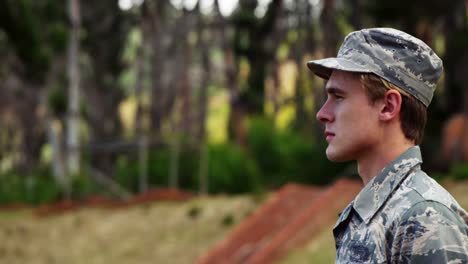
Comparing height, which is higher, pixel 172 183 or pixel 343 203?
pixel 343 203

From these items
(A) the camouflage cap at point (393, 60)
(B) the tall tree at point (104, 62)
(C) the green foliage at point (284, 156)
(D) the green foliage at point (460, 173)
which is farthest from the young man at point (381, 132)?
(B) the tall tree at point (104, 62)

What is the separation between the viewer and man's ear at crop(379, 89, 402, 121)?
7.27 ft

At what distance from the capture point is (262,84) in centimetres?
2481

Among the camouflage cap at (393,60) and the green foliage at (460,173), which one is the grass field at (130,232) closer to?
the green foliage at (460,173)

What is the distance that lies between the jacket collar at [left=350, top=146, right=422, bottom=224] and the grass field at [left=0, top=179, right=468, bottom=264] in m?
9.40

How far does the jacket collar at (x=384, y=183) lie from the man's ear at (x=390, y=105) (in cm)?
11

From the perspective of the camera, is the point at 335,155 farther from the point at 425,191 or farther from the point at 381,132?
the point at 425,191

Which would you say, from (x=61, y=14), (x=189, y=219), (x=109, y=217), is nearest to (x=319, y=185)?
(x=189, y=219)

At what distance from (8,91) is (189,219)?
82.0ft

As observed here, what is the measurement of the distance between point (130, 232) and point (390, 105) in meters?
14.1

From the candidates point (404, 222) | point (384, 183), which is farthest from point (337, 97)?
point (404, 222)

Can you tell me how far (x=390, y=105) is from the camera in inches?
88.0

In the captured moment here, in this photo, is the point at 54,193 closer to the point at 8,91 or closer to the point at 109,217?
the point at 109,217

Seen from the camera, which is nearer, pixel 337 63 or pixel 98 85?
pixel 337 63
